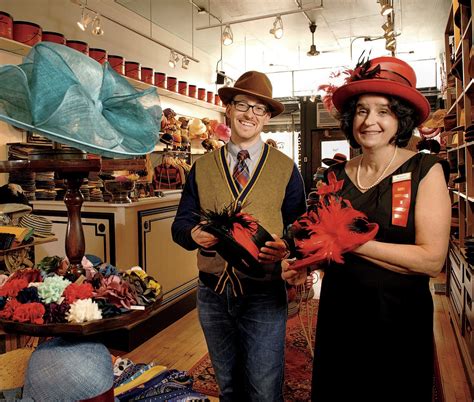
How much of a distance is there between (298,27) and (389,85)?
246 inches

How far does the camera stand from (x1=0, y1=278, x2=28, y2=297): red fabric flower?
1200 millimetres

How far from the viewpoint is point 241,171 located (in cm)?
177

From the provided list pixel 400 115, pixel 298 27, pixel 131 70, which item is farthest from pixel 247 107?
pixel 298 27

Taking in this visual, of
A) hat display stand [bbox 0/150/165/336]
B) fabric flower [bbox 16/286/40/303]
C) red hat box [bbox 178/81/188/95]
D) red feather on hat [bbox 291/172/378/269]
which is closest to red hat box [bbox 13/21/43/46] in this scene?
red hat box [bbox 178/81/188/95]

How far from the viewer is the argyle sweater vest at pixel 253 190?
67.4 inches

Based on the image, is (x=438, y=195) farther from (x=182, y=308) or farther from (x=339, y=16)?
(x=339, y=16)

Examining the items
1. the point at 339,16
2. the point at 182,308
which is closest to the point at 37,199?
the point at 182,308

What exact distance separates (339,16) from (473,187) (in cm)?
438

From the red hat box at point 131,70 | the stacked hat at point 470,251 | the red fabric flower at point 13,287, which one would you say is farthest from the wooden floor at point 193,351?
the red hat box at point 131,70

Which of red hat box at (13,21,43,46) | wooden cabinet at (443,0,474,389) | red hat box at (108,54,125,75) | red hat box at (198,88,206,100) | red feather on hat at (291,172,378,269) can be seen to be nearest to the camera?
red feather on hat at (291,172,378,269)

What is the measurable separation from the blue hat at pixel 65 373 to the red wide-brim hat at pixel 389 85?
3.83 ft

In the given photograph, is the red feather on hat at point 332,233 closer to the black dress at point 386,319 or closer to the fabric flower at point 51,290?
the black dress at point 386,319

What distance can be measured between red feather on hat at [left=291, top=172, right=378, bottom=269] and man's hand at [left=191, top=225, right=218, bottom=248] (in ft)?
0.97

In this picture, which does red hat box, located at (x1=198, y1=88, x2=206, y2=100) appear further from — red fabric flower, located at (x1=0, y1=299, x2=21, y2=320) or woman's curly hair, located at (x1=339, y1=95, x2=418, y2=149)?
red fabric flower, located at (x1=0, y1=299, x2=21, y2=320)
